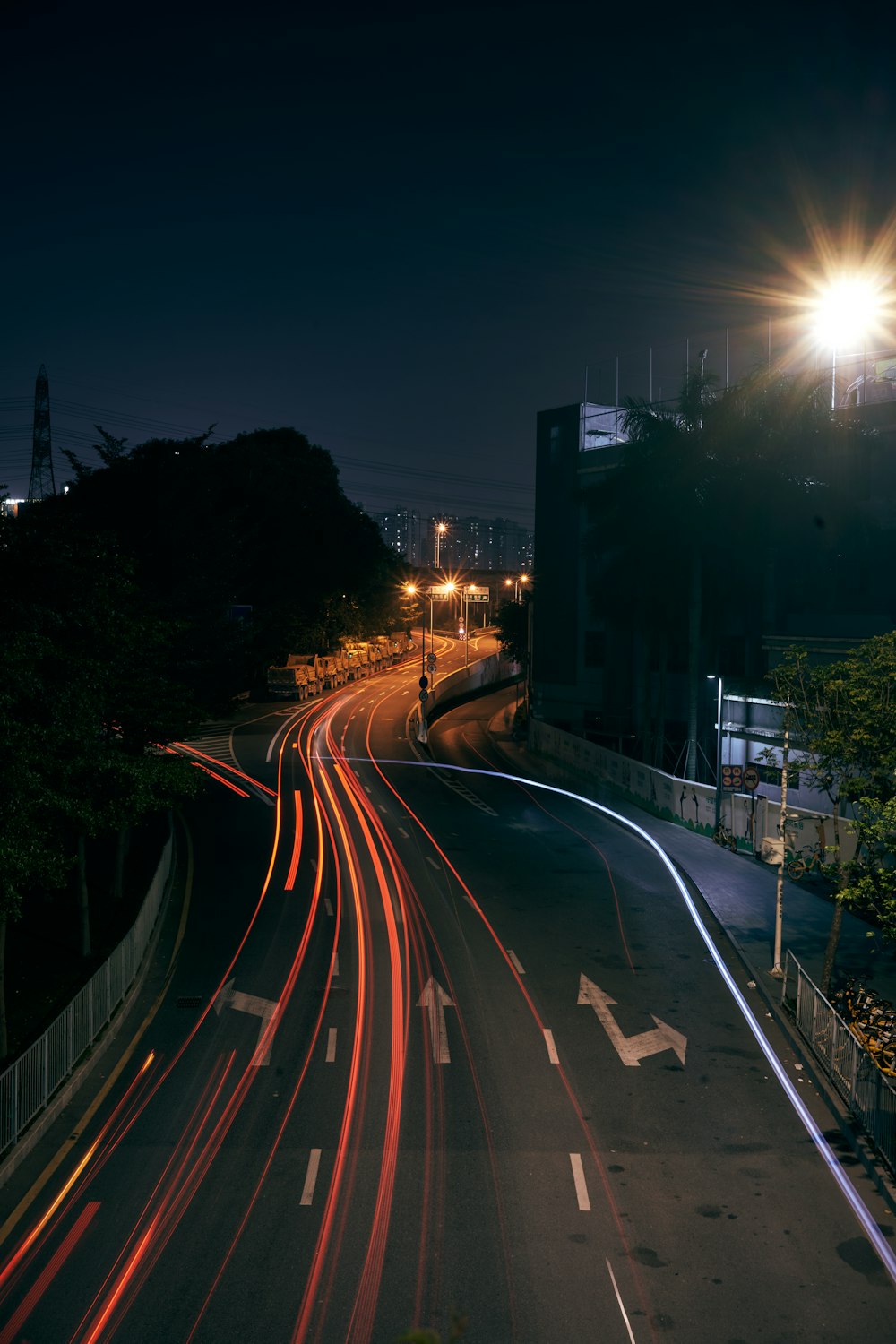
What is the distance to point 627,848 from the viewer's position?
1375 inches

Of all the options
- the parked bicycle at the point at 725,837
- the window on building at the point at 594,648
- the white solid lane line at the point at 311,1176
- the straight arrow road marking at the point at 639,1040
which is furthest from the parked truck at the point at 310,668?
the white solid lane line at the point at 311,1176

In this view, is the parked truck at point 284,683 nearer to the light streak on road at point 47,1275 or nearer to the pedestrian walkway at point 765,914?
the pedestrian walkway at point 765,914

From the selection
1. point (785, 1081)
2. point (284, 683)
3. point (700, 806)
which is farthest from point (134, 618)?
point (284, 683)

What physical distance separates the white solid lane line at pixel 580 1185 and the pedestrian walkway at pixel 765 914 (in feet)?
19.7

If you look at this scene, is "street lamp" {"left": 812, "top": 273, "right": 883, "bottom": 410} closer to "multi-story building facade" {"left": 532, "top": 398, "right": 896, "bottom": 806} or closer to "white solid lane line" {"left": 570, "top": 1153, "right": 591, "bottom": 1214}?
"multi-story building facade" {"left": 532, "top": 398, "right": 896, "bottom": 806}

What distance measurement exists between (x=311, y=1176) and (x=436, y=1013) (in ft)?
20.6

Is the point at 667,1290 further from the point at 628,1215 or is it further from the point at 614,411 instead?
the point at 614,411

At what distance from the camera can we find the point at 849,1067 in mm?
15836

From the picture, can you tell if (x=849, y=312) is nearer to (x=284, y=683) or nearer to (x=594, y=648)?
(x=594, y=648)

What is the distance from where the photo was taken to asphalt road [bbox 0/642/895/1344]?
11.2 metres

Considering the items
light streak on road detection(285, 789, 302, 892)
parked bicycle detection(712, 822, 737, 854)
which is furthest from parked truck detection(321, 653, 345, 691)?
parked bicycle detection(712, 822, 737, 854)

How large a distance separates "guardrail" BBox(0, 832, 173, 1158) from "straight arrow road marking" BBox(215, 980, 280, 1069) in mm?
1955

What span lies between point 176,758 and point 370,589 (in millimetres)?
69333

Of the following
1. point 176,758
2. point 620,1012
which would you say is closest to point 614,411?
point 176,758
